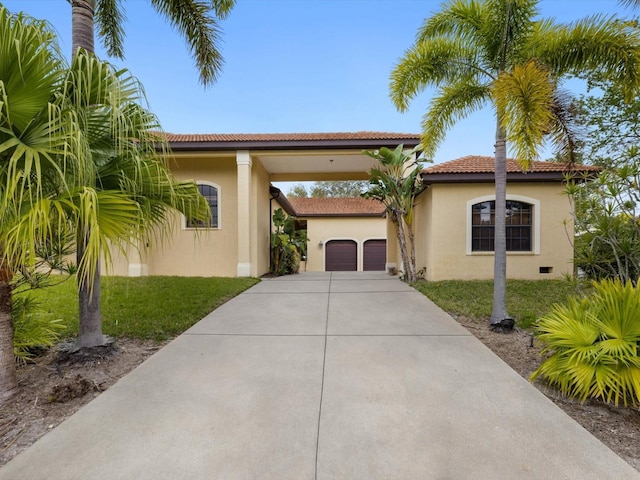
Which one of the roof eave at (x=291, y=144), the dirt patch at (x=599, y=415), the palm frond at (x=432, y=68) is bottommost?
the dirt patch at (x=599, y=415)

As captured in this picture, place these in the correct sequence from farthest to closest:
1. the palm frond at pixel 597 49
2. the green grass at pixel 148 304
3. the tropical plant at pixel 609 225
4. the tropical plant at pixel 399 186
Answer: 1. the tropical plant at pixel 399 186
2. the green grass at pixel 148 304
3. the palm frond at pixel 597 49
4. the tropical plant at pixel 609 225

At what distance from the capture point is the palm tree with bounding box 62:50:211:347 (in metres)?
2.38

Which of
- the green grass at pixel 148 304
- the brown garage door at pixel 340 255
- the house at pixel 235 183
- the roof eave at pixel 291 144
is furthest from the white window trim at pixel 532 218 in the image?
the brown garage door at pixel 340 255

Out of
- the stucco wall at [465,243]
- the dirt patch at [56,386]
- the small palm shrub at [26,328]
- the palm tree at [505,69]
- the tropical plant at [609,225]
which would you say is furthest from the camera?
the stucco wall at [465,243]

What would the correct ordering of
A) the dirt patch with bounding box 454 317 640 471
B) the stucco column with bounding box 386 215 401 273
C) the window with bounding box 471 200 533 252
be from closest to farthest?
1. the dirt patch with bounding box 454 317 640 471
2. the window with bounding box 471 200 533 252
3. the stucco column with bounding box 386 215 401 273

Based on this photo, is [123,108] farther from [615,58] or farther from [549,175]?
[549,175]

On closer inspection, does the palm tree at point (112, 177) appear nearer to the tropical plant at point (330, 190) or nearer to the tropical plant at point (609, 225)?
the tropical plant at point (609, 225)

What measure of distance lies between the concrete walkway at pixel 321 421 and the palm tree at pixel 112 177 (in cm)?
128

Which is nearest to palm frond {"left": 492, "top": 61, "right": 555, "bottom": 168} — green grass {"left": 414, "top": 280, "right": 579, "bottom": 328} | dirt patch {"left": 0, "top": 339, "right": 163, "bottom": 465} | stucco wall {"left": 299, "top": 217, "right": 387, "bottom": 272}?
green grass {"left": 414, "top": 280, "right": 579, "bottom": 328}

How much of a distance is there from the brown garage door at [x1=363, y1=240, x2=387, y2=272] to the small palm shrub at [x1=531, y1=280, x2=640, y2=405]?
55.9 ft

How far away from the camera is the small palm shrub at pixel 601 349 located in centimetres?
264

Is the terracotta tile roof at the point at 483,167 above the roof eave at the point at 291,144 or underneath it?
underneath

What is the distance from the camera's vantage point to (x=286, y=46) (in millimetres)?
10672

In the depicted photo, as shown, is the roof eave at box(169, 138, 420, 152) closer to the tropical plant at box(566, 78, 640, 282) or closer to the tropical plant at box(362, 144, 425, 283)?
the tropical plant at box(362, 144, 425, 283)
